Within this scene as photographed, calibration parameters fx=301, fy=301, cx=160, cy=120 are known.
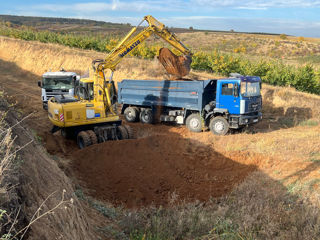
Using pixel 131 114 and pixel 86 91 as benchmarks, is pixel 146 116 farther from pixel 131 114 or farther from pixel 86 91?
pixel 86 91

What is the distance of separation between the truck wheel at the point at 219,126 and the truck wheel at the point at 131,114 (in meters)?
4.73

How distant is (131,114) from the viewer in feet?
56.0

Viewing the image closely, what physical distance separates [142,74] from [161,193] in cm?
1746

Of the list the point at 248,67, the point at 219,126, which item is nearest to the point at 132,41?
the point at 219,126

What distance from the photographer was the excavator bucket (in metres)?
15.2

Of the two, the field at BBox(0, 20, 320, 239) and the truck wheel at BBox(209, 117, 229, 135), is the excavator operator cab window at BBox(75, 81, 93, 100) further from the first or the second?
the truck wheel at BBox(209, 117, 229, 135)

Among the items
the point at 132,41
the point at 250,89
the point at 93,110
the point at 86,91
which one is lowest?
the point at 93,110

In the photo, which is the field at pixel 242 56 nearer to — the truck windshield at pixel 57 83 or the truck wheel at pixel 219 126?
the truck wheel at pixel 219 126

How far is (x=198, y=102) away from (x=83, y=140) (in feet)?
18.8

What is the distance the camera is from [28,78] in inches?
1169

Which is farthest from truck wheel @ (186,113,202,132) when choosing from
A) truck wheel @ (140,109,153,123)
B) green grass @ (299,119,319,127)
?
Result: green grass @ (299,119,319,127)

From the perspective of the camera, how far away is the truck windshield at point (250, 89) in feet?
43.3

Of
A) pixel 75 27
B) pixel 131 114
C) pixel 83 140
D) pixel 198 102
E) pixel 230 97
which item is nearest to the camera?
pixel 83 140

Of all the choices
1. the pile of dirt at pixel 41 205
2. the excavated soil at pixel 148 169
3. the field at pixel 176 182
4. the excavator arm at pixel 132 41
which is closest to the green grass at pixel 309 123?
the field at pixel 176 182
